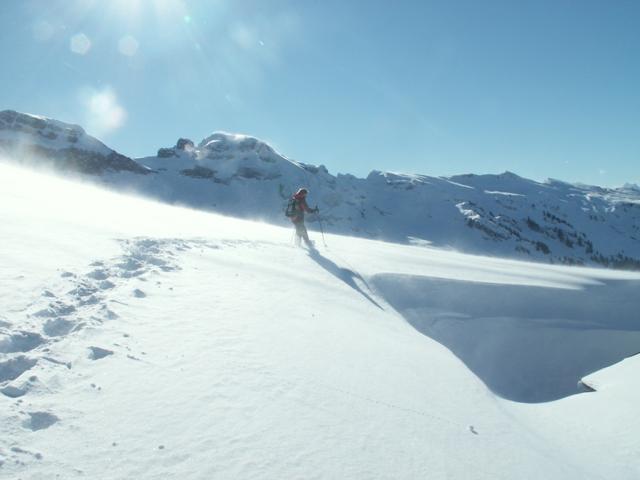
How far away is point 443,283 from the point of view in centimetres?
1246

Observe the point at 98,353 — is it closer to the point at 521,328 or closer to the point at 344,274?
the point at 344,274

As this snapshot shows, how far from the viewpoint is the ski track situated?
291 centimetres

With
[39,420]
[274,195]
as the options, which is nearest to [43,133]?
[274,195]

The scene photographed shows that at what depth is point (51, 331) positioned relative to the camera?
14.2 feet

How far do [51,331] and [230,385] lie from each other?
208 cm

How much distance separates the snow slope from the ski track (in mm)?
16

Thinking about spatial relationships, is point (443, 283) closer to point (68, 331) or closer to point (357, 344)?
point (357, 344)

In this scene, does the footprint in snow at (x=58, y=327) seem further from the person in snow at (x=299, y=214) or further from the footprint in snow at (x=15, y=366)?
the person in snow at (x=299, y=214)

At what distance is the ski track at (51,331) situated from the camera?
2908mm

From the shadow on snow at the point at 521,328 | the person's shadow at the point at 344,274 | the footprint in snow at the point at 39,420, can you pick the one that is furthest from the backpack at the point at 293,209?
the footprint in snow at the point at 39,420

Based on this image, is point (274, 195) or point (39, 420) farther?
point (274, 195)

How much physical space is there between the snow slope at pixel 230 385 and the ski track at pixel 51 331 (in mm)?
16

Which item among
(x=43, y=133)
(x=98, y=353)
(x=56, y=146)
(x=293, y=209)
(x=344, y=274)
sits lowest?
(x=98, y=353)

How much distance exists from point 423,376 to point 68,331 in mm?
4318
